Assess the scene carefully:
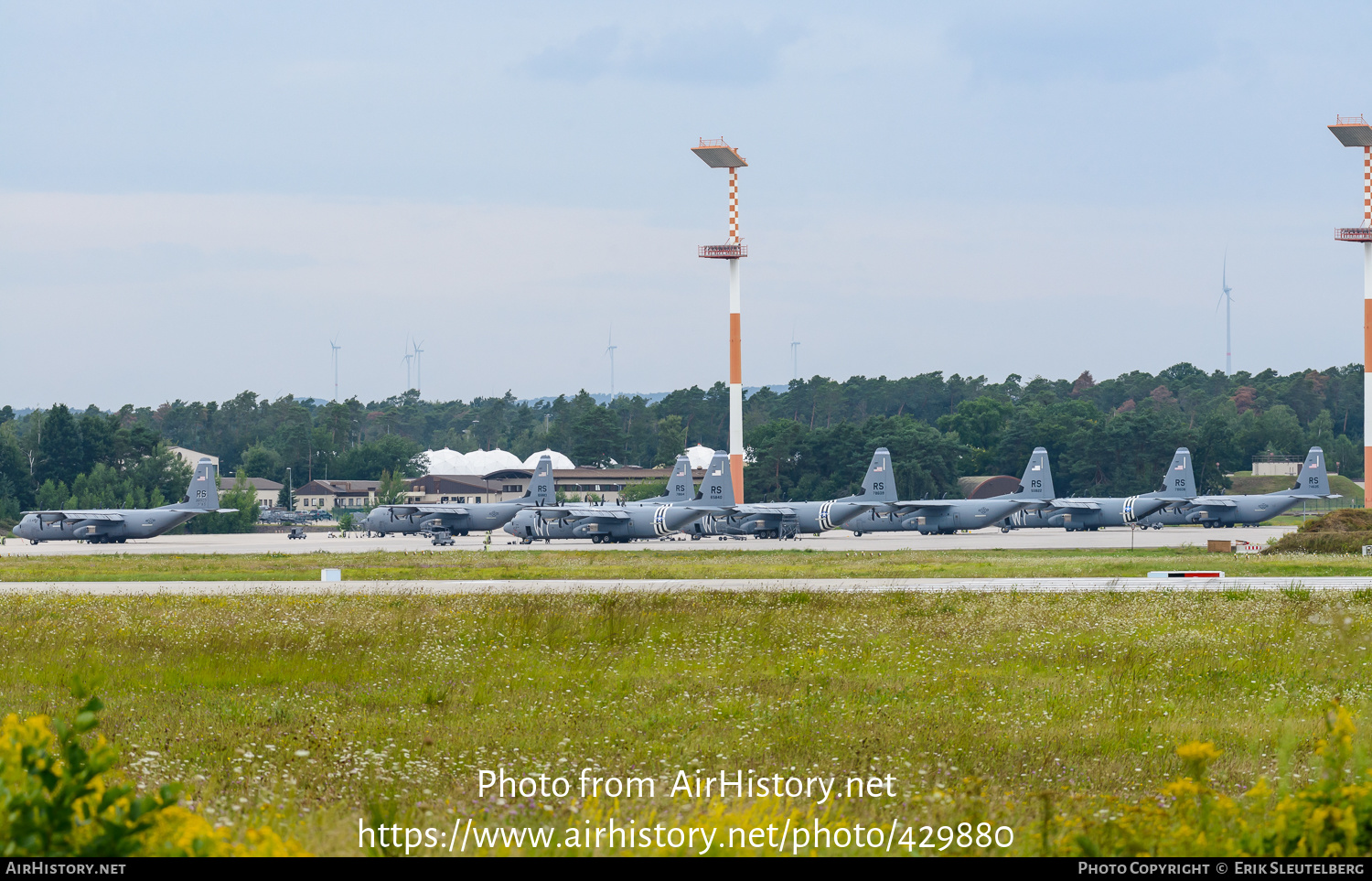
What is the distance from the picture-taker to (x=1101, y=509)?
275ft

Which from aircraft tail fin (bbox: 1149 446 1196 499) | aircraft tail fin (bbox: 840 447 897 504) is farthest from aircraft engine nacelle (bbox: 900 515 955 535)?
aircraft tail fin (bbox: 1149 446 1196 499)

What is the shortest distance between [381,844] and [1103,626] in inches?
691

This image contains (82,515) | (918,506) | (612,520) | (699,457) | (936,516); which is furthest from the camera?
(699,457)

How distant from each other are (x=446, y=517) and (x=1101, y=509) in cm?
4482

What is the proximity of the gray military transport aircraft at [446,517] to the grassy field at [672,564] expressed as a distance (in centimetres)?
2064

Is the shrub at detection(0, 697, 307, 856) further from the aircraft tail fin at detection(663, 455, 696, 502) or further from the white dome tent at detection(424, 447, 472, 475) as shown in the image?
the white dome tent at detection(424, 447, 472, 475)

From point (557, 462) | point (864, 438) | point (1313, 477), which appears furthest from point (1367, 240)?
point (557, 462)

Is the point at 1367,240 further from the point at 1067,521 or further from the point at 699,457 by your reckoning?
the point at 699,457

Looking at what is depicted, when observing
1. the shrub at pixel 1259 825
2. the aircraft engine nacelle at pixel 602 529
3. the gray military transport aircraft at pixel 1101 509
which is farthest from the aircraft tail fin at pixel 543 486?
the shrub at pixel 1259 825

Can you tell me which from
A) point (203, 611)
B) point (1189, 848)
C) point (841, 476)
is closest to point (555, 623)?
point (203, 611)

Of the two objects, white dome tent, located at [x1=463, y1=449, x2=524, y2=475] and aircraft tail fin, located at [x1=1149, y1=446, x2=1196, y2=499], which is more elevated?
white dome tent, located at [x1=463, y1=449, x2=524, y2=475]

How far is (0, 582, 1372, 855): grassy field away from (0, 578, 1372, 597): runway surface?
3911 millimetres

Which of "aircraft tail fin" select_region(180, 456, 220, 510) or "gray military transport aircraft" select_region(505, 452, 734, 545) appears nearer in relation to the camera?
"gray military transport aircraft" select_region(505, 452, 734, 545)

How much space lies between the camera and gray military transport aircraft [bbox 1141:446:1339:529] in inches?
3329
